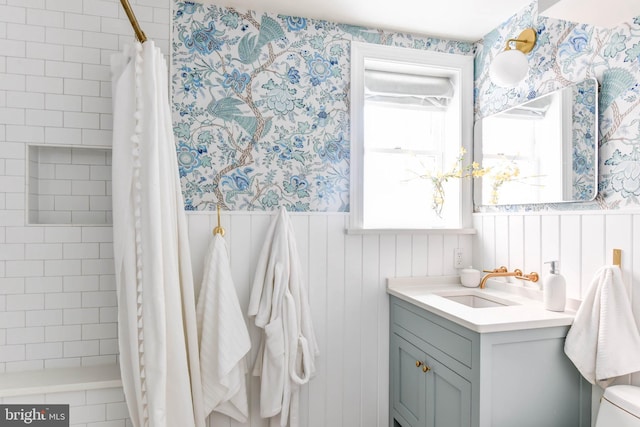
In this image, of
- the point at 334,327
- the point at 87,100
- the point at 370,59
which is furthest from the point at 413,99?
the point at 87,100

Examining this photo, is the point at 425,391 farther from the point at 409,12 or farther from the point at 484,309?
the point at 409,12

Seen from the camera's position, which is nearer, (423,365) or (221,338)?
(221,338)

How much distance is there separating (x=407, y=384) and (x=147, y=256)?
1.44 m

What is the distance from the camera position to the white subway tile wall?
176cm

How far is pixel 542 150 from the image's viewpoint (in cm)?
188

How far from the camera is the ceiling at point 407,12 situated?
1968 mm

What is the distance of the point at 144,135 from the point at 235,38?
33.4 inches

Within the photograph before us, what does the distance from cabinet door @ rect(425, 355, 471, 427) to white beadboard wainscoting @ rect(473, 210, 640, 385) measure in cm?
63

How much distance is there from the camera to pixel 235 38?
2033mm

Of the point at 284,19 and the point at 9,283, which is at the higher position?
the point at 284,19

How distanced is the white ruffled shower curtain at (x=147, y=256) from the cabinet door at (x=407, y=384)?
41.5 inches

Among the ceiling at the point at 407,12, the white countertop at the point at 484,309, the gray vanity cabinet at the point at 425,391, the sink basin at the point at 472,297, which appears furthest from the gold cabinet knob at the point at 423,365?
the ceiling at the point at 407,12

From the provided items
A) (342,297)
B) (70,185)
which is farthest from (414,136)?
(70,185)

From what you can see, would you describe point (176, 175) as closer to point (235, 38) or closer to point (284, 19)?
point (235, 38)
